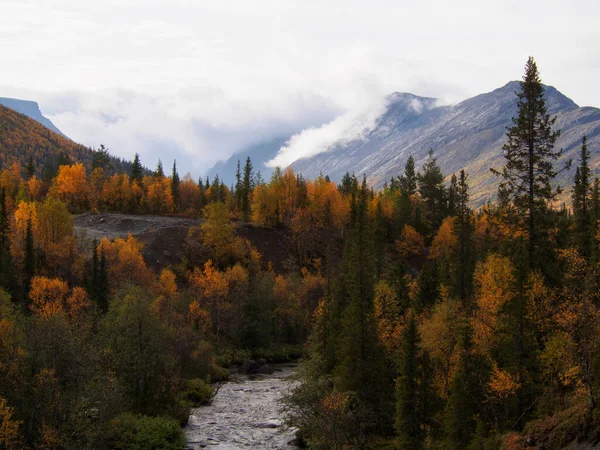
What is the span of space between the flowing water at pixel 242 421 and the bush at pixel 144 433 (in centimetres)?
160

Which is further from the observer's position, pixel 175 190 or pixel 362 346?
pixel 175 190

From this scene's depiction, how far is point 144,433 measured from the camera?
40.6 metres

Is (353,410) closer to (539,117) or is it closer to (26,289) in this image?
(539,117)

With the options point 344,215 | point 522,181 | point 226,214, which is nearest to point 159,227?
point 226,214

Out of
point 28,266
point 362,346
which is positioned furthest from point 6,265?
point 362,346

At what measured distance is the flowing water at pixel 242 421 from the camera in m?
42.9

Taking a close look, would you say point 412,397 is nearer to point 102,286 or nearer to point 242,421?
point 242,421

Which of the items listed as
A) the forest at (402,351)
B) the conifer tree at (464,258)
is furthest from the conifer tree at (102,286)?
the conifer tree at (464,258)

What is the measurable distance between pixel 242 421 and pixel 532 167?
33843 mm

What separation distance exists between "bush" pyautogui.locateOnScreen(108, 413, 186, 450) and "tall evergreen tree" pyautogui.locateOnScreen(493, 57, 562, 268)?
100 ft

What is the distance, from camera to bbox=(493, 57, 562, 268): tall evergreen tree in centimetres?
3781

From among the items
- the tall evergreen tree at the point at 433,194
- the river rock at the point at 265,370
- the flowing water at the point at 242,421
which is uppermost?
the tall evergreen tree at the point at 433,194

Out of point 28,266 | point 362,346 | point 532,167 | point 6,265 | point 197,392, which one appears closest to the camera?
point 532,167

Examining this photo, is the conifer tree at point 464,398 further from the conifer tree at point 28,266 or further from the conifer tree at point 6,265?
the conifer tree at point 28,266
